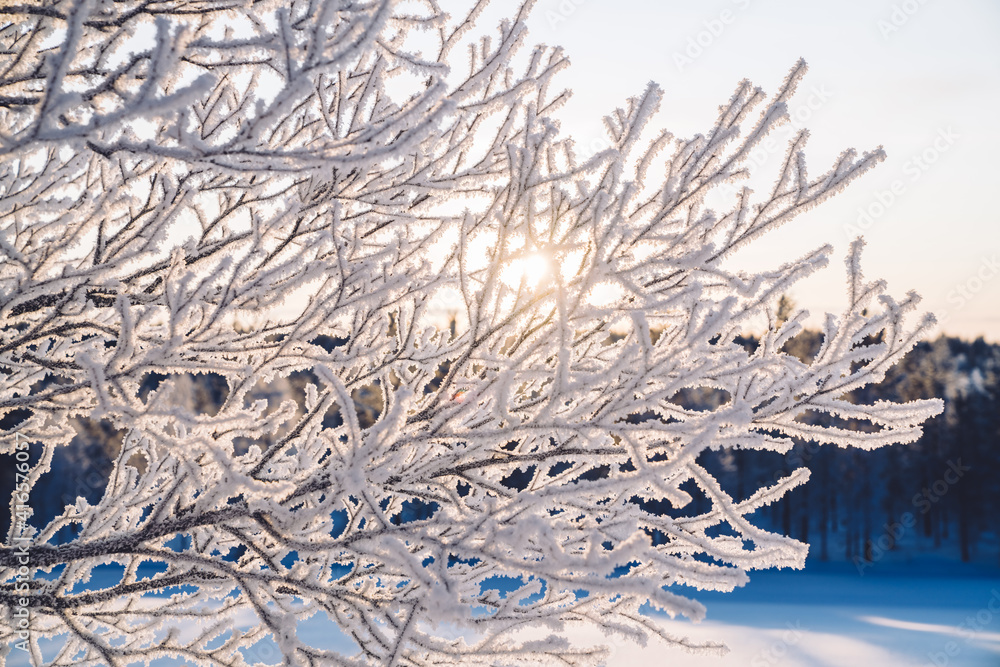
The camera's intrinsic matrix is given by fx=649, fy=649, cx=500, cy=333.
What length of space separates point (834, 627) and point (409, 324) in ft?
64.2

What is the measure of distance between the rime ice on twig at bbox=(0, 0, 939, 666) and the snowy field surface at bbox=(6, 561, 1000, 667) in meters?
6.95

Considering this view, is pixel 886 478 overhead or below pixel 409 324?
below

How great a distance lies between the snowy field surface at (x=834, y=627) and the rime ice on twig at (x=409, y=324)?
695cm

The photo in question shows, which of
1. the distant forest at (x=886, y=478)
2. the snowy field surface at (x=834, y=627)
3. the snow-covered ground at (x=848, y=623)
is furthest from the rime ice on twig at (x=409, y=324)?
the distant forest at (x=886, y=478)

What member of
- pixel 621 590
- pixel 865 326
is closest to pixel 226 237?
pixel 621 590

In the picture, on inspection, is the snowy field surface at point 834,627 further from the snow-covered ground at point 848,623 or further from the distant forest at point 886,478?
the distant forest at point 886,478

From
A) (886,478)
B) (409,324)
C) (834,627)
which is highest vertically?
(409,324)

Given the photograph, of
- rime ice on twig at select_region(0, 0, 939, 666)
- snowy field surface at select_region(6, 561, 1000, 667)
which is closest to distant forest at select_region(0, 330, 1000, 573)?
snowy field surface at select_region(6, 561, 1000, 667)

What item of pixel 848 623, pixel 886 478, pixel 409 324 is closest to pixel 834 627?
pixel 848 623

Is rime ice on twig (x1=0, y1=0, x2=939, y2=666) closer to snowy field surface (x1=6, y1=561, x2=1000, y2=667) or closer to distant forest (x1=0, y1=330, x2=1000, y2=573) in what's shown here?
snowy field surface (x1=6, y1=561, x2=1000, y2=667)

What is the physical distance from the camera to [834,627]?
17750mm

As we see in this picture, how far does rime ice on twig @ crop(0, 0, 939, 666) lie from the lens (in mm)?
1749

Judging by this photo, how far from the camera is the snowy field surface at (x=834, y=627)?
46.5 ft

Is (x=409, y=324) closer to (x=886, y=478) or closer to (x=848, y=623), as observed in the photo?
(x=848, y=623)
